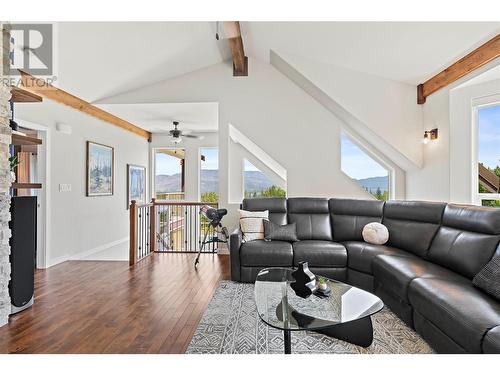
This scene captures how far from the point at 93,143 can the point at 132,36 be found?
8.16 ft

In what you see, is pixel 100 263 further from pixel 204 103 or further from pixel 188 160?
pixel 188 160

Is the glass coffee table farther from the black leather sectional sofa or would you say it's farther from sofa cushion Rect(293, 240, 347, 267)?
sofa cushion Rect(293, 240, 347, 267)

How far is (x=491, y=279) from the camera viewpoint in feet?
6.06

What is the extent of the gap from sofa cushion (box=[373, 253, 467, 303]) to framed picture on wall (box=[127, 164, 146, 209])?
5.30 meters

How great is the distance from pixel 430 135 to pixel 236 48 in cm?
311

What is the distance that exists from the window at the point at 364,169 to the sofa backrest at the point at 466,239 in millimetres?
2014

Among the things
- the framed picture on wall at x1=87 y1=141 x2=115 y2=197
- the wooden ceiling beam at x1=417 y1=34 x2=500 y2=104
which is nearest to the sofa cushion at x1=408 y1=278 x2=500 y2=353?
the wooden ceiling beam at x1=417 y1=34 x2=500 y2=104

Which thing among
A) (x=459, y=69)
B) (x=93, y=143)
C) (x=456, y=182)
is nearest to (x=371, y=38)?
(x=459, y=69)

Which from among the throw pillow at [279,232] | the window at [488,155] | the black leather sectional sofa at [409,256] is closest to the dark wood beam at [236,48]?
the black leather sectional sofa at [409,256]

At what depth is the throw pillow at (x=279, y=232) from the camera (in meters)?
3.52

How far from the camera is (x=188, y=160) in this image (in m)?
7.41

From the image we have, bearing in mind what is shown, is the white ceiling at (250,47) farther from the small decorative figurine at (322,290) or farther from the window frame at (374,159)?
the small decorative figurine at (322,290)

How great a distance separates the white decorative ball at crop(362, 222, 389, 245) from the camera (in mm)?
3301
